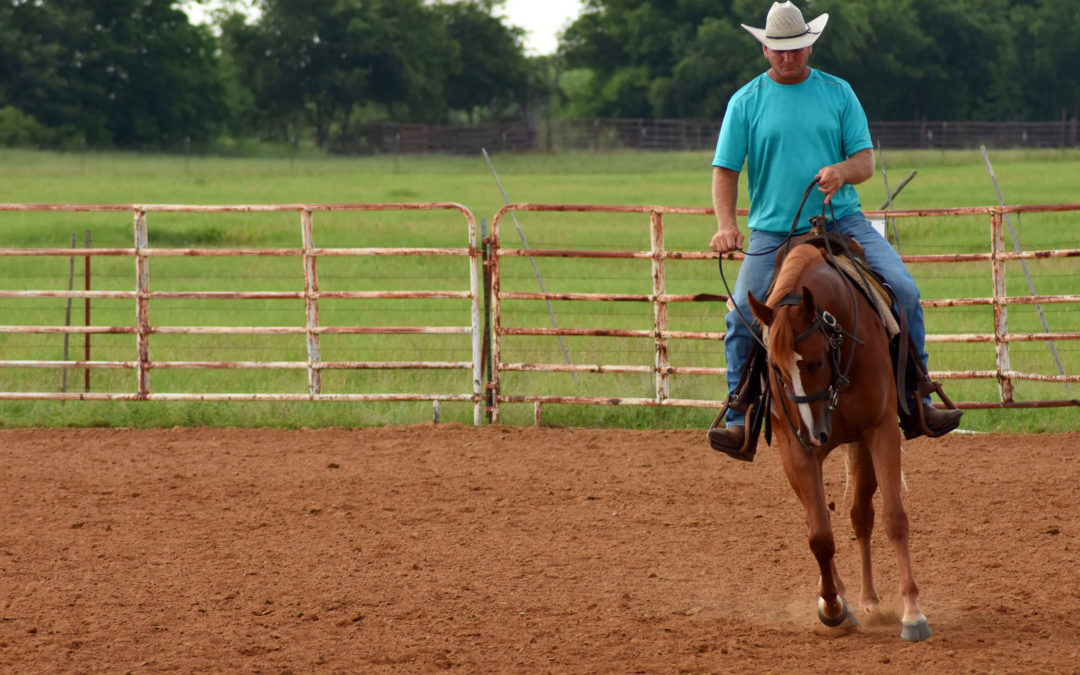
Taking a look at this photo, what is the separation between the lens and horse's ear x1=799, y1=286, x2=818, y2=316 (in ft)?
16.0

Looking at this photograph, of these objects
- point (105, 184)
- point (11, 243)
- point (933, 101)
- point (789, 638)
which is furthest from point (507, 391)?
point (933, 101)

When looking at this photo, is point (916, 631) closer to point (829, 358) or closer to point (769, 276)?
point (829, 358)

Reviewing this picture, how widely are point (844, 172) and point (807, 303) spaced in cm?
94

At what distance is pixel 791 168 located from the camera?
227 inches

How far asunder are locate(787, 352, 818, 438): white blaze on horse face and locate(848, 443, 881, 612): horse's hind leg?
923 millimetres

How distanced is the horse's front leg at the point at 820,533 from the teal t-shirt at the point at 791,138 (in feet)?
3.77

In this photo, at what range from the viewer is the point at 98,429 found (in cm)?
1083

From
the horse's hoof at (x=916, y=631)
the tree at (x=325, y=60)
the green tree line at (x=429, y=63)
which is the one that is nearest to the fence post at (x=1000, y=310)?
the horse's hoof at (x=916, y=631)

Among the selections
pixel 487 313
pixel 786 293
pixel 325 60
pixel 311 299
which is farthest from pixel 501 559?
pixel 325 60

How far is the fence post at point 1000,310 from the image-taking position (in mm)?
10117

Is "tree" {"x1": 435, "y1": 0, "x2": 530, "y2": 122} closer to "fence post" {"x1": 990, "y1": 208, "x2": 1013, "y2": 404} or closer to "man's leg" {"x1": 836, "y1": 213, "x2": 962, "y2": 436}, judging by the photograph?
"fence post" {"x1": 990, "y1": 208, "x2": 1013, "y2": 404}

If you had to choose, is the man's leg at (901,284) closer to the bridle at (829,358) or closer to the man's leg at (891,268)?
the man's leg at (891,268)

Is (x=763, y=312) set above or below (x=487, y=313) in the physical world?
above

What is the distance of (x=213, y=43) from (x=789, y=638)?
73.3 m
